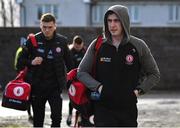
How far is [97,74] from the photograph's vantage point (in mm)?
5551

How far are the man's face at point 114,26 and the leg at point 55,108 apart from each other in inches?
98.6

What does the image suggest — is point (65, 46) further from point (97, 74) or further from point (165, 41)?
point (165, 41)

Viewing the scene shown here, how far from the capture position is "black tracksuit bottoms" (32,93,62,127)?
7777mm

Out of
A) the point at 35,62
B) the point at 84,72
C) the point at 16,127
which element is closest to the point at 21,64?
the point at 35,62

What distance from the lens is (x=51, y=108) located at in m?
7.83

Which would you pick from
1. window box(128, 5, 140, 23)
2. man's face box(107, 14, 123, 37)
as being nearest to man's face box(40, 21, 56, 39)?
man's face box(107, 14, 123, 37)

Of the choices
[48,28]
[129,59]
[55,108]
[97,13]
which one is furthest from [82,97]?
[97,13]

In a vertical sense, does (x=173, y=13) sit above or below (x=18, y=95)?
above

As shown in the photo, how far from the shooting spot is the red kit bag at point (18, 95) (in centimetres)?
768

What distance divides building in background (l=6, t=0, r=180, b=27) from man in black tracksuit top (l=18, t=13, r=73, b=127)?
38949 mm

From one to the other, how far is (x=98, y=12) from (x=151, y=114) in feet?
116

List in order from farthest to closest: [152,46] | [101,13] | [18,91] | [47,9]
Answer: [47,9]
[101,13]
[152,46]
[18,91]

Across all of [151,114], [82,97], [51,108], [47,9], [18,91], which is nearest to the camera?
[82,97]

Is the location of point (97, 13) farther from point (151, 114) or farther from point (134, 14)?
point (151, 114)
